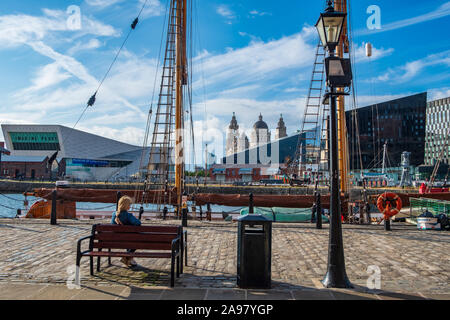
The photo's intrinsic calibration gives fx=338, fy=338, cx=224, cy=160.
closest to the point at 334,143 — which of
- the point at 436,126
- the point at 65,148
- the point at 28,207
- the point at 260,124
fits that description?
the point at 28,207

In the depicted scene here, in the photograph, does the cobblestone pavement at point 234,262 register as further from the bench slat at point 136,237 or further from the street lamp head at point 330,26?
the street lamp head at point 330,26

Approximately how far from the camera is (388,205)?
11.6m

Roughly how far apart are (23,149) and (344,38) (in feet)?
309

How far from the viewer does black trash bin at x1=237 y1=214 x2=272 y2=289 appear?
16.9 ft

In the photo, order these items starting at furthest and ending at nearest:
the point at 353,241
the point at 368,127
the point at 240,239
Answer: the point at 368,127 < the point at 353,241 < the point at 240,239

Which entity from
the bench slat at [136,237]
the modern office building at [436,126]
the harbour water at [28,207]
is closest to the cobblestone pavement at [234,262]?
the bench slat at [136,237]

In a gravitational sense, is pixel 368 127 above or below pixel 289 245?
above

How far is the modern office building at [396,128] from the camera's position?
8075cm

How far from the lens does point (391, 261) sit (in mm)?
6973

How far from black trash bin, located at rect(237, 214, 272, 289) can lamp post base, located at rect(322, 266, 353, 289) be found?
956mm

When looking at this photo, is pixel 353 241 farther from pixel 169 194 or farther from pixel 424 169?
pixel 424 169

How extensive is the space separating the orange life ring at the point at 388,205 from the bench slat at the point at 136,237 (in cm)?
850

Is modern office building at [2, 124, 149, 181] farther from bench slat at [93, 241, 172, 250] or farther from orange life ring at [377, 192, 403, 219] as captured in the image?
bench slat at [93, 241, 172, 250]
